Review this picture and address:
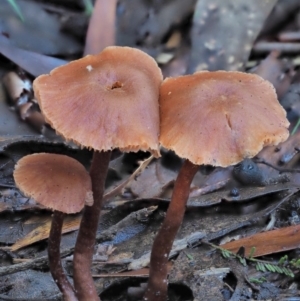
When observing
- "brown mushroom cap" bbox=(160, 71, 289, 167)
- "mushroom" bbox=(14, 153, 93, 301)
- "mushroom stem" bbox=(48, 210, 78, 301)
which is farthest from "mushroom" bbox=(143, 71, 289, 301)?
"mushroom stem" bbox=(48, 210, 78, 301)

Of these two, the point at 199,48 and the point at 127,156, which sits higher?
the point at 199,48

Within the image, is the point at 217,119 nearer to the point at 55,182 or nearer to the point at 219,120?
the point at 219,120

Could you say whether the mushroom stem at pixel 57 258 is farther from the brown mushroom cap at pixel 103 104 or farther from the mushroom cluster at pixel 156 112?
the brown mushroom cap at pixel 103 104

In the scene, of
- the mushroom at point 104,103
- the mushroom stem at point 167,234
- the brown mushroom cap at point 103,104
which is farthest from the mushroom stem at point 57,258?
the brown mushroom cap at point 103,104

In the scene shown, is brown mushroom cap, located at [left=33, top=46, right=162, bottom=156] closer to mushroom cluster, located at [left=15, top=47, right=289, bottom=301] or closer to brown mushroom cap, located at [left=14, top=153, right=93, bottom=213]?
mushroom cluster, located at [left=15, top=47, right=289, bottom=301]

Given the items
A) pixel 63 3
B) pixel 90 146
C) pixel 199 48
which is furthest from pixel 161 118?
pixel 63 3

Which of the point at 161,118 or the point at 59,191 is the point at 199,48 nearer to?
the point at 161,118
